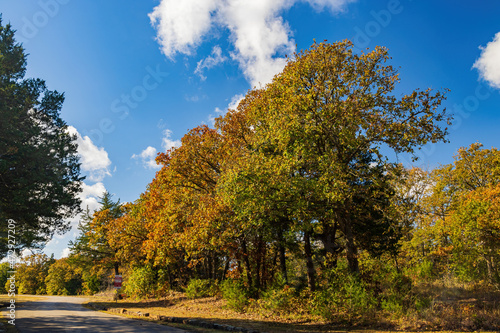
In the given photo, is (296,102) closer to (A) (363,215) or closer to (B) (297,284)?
(A) (363,215)

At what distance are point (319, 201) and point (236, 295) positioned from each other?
825cm

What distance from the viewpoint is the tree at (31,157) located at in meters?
13.7

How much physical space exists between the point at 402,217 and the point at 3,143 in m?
17.7

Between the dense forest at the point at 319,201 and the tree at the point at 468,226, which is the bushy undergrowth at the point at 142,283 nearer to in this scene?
the dense forest at the point at 319,201

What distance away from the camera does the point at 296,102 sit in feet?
42.4

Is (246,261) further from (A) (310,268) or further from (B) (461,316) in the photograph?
(B) (461,316)

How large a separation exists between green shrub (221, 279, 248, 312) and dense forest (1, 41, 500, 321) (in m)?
0.08

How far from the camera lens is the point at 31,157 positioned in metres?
14.3

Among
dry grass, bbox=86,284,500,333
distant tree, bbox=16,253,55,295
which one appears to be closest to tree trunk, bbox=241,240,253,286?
dry grass, bbox=86,284,500,333

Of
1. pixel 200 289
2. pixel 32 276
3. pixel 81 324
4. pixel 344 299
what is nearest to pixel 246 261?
pixel 200 289

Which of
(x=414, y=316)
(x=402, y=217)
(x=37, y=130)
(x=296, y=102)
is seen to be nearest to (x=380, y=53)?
(x=296, y=102)

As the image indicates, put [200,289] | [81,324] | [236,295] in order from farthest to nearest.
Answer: [200,289]
[236,295]
[81,324]

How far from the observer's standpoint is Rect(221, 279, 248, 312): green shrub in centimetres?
1702

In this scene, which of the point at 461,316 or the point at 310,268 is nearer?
the point at 461,316
